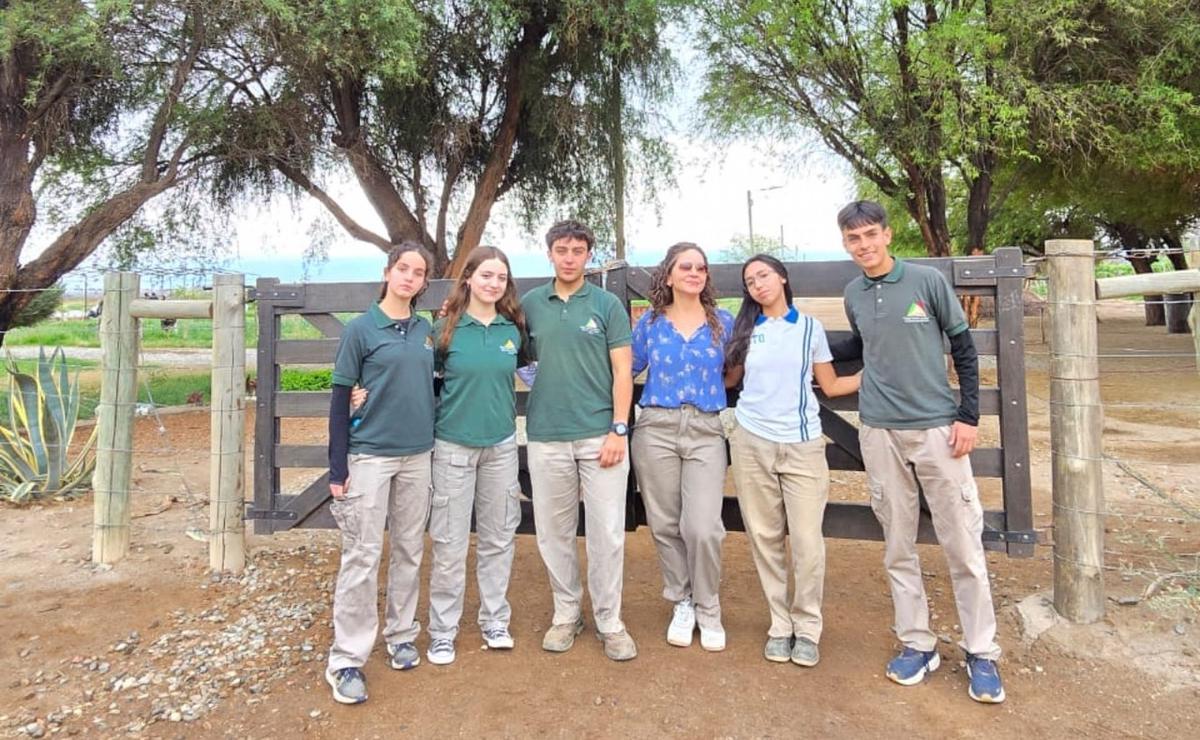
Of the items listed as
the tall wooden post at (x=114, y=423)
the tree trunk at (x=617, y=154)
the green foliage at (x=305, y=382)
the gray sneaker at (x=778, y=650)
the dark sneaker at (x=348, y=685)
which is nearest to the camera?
the dark sneaker at (x=348, y=685)

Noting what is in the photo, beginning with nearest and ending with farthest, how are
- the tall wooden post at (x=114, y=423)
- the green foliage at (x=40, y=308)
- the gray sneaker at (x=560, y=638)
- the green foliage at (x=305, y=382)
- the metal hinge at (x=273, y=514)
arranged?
1. the gray sneaker at (x=560, y=638)
2. the metal hinge at (x=273, y=514)
3. the tall wooden post at (x=114, y=423)
4. the green foliage at (x=40, y=308)
5. the green foliage at (x=305, y=382)

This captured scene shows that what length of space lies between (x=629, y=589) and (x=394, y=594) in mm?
1360

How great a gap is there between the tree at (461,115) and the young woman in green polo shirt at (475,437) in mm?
6745

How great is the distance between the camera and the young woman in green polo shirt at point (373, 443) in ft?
9.68

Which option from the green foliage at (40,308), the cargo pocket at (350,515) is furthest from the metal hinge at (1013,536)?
the green foliage at (40,308)

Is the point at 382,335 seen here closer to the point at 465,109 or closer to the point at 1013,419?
the point at 1013,419

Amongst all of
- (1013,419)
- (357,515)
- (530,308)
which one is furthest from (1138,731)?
(357,515)

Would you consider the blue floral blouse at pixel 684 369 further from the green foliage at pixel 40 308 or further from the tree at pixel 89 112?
the green foliage at pixel 40 308

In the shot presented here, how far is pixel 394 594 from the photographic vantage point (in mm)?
3168

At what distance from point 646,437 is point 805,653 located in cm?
113

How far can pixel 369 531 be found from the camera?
2.99 metres

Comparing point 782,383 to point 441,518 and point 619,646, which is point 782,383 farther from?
point 441,518

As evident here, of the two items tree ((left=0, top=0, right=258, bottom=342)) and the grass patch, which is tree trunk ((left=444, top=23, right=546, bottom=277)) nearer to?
tree ((left=0, top=0, right=258, bottom=342))

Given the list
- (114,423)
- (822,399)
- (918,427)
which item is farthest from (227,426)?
(918,427)
